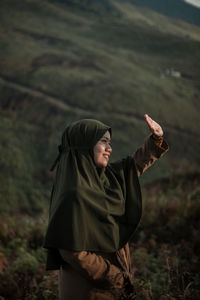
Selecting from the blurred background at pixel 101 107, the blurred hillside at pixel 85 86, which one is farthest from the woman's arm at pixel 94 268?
the blurred hillside at pixel 85 86

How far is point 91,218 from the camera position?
2.11 meters

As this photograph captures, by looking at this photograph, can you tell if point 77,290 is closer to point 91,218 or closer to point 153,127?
point 91,218

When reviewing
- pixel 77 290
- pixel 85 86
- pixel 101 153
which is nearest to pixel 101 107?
pixel 85 86

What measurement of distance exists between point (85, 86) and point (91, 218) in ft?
28.1

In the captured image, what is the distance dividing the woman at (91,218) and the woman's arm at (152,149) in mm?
13

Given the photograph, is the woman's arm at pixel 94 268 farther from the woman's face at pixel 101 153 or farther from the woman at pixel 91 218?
the woman's face at pixel 101 153

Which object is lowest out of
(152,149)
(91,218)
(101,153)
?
(91,218)

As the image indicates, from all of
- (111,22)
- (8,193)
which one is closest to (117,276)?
(8,193)

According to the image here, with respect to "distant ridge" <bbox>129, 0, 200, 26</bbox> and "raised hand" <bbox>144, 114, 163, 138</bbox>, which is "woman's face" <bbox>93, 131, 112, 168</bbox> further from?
"distant ridge" <bbox>129, 0, 200, 26</bbox>

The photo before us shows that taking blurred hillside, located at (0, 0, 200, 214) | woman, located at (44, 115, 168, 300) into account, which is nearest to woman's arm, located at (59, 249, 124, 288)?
woman, located at (44, 115, 168, 300)

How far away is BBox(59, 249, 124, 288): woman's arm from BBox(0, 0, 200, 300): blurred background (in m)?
0.88

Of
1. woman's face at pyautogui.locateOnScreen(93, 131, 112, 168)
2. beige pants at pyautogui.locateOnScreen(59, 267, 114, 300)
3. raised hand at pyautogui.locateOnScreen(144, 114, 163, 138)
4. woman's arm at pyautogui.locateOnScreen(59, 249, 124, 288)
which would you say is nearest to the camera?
woman's arm at pyautogui.locateOnScreen(59, 249, 124, 288)

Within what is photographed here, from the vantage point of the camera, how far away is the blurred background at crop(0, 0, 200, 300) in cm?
435

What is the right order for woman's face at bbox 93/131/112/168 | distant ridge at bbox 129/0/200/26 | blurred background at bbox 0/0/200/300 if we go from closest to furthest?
woman's face at bbox 93/131/112/168, blurred background at bbox 0/0/200/300, distant ridge at bbox 129/0/200/26
